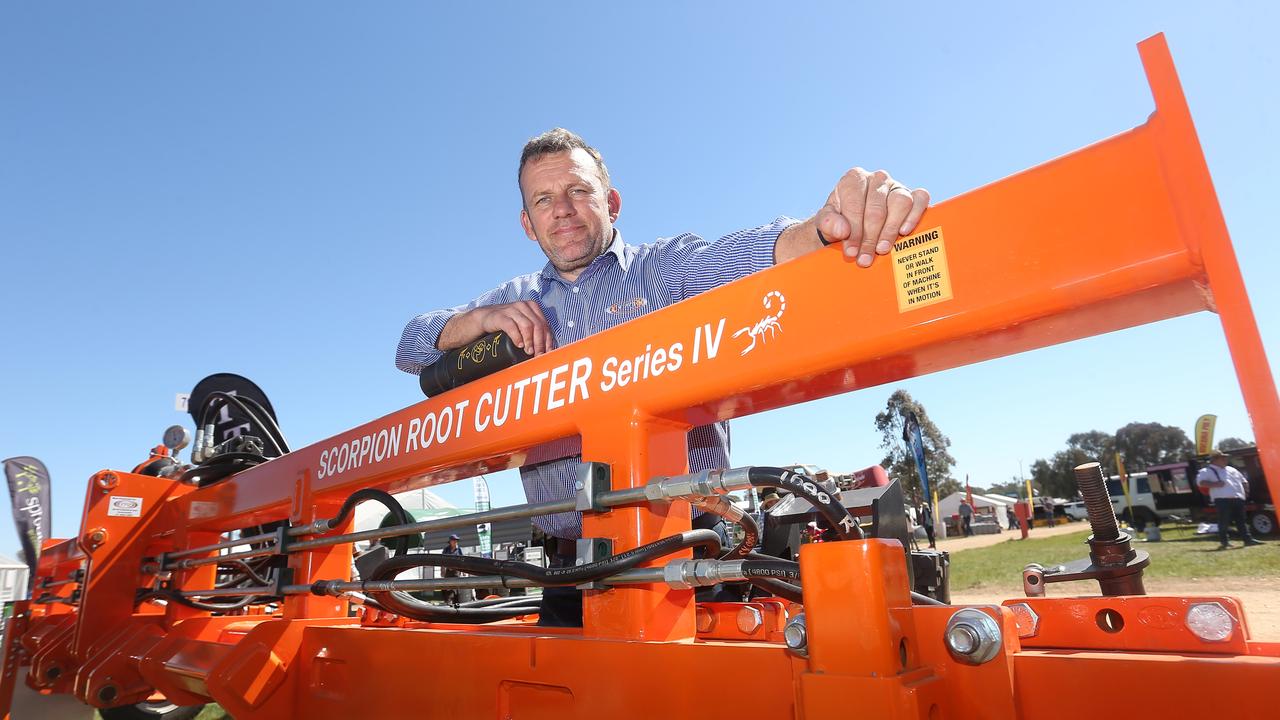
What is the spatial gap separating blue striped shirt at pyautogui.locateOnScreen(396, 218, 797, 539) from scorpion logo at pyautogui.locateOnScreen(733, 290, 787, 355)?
1.90ft

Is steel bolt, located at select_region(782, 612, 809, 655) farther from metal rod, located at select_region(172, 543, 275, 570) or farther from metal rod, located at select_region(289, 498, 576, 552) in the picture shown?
metal rod, located at select_region(172, 543, 275, 570)

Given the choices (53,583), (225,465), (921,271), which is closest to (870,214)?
(921,271)

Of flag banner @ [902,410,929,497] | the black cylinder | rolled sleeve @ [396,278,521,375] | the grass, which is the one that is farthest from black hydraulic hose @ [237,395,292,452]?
flag banner @ [902,410,929,497]

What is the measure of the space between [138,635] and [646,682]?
306cm

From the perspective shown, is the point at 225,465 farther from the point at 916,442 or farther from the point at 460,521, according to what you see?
the point at 916,442

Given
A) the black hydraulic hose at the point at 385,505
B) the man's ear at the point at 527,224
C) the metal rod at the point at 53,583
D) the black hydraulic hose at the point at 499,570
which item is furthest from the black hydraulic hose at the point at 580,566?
the metal rod at the point at 53,583

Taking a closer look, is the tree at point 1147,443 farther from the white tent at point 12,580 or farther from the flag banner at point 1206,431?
the white tent at point 12,580

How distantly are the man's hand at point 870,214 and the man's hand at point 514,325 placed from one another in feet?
3.47

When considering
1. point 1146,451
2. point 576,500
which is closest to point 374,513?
point 576,500

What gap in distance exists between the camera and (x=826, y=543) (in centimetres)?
90

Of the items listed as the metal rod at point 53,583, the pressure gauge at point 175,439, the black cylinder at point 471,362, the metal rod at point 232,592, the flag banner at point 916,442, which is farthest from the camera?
the flag banner at point 916,442

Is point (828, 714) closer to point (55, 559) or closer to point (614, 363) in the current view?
point (614, 363)

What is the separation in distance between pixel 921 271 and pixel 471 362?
137 centimetres

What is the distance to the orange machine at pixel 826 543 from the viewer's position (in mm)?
824
